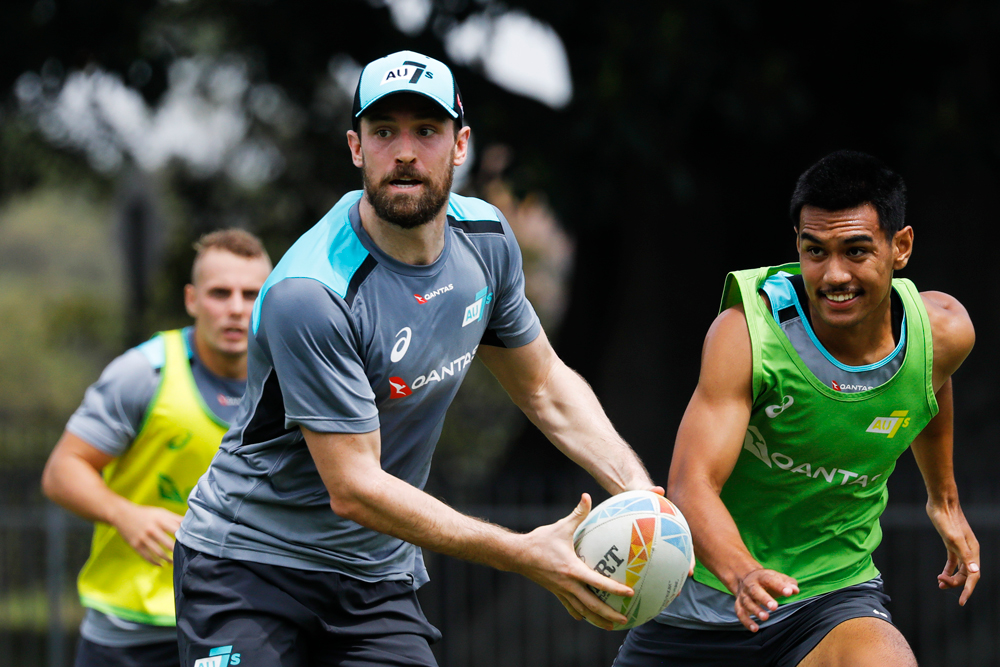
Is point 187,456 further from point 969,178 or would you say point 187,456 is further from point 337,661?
point 969,178

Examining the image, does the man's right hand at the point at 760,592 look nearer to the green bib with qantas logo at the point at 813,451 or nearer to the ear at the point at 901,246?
the green bib with qantas logo at the point at 813,451

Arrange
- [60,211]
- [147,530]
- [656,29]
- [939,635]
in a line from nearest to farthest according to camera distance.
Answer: [147,530] → [656,29] → [939,635] → [60,211]

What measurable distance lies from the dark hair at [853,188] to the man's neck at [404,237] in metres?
1.34

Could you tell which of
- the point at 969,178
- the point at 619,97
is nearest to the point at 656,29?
the point at 619,97

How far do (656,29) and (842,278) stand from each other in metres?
5.14

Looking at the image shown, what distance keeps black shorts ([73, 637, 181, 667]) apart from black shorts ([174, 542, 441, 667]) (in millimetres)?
1559

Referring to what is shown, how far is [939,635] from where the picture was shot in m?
9.21

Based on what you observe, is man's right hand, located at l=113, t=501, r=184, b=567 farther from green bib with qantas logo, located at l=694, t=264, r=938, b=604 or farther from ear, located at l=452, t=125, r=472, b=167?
green bib with qantas logo, located at l=694, t=264, r=938, b=604

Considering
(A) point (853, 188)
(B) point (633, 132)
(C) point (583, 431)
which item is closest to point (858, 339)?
(A) point (853, 188)

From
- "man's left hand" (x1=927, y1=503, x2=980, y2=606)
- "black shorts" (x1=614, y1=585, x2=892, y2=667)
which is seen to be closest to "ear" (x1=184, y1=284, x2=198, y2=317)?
"black shorts" (x1=614, y1=585, x2=892, y2=667)

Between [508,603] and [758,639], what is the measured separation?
5.89m

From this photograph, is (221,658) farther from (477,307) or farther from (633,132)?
(633,132)

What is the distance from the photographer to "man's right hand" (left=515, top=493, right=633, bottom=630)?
11.0 ft

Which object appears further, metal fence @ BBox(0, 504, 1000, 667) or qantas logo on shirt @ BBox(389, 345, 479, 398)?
metal fence @ BBox(0, 504, 1000, 667)
